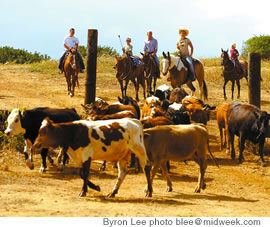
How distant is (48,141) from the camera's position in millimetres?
11703

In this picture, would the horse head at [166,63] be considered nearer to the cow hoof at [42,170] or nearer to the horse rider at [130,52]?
the horse rider at [130,52]

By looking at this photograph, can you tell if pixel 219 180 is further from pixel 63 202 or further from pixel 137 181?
pixel 63 202

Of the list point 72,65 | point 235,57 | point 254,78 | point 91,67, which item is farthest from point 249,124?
point 235,57

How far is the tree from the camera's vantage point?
1848 inches

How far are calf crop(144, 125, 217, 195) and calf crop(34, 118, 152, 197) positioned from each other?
0.79 meters

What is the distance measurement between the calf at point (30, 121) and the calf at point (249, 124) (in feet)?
15.7

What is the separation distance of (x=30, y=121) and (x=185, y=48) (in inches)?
480

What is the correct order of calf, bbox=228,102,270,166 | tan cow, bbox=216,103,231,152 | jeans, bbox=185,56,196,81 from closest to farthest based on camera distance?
calf, bbox=228,102,270,166 < tan cow, bbox=216,103,231,152 < jeans, bbox=185,56,196,81

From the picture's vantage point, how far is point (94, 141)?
38.9 feet

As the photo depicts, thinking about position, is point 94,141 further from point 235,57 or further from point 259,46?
point 259,46

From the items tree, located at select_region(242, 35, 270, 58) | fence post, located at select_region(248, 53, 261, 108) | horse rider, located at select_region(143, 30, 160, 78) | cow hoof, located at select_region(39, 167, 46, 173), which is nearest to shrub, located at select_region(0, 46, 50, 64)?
tree, located at select_region(242, 35, 270, 58)

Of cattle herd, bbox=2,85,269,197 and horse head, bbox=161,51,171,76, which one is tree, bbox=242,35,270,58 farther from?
cattle herd, bbox=2,85,269,197

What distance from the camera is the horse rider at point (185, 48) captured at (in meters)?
25.5

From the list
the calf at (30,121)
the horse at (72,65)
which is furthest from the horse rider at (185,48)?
the calf at (30,121)
